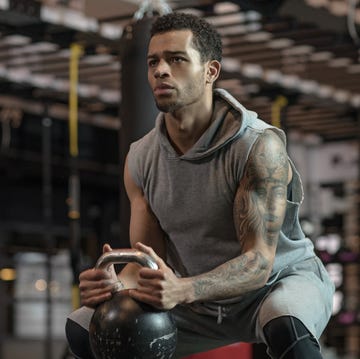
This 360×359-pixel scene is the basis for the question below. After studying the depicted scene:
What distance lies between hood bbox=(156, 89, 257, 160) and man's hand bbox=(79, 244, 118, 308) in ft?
1.37

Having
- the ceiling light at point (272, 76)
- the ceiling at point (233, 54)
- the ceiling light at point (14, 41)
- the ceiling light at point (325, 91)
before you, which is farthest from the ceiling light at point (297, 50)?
the ceiling light at point (14, 41)

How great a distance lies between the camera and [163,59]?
9.66 feet

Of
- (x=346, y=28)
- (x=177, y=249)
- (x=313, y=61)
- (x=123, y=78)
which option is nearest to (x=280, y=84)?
(x=313, y=61)

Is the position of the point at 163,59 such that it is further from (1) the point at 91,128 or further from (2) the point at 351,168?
(2) the point at 351,168

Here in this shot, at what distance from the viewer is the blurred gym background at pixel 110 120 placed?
700cm

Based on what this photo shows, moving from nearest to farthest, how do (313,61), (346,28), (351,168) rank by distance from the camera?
(346,28), (313,61), (351,168)

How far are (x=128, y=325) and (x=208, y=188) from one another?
0.52 m

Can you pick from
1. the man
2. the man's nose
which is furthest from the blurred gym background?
the man's nose

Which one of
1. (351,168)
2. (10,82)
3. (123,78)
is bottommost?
(351,168)

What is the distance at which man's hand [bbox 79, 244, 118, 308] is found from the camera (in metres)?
2.80

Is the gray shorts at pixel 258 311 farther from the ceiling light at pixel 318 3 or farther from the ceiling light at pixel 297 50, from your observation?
the ceiling light at pixel 297 50

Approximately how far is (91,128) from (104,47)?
5168 mm

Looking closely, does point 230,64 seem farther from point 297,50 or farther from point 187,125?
point 187,125

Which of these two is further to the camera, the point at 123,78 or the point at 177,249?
the point at 123,78
